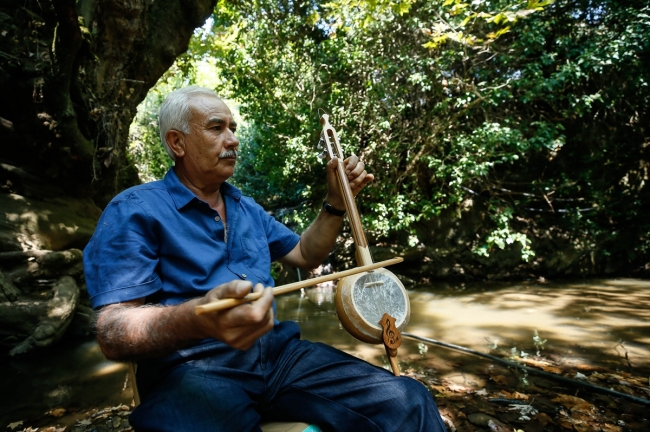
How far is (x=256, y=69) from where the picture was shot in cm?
743

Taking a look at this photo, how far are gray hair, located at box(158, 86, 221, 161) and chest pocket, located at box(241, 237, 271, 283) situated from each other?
1.59 feet

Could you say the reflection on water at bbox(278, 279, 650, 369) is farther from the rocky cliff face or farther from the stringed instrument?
the rocky cliff face

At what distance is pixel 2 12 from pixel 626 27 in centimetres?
780

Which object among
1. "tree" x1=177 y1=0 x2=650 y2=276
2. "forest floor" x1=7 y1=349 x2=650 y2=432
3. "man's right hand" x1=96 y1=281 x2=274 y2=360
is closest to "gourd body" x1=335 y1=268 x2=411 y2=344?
"man's right hand" x1=96 y1=281 x2=274 y2=360

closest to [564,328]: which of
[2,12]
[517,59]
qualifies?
[517,59]

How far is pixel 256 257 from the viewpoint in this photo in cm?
166

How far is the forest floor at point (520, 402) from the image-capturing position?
2.33 m

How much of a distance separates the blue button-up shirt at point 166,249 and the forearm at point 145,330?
8cm

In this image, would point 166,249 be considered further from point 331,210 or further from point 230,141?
point 331,210

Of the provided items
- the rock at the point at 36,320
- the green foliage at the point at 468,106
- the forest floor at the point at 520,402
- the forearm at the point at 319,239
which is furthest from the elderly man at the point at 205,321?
the green foliage at the point at 468,106

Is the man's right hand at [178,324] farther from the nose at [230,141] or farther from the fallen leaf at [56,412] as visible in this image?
the fallen leaf at [56,412]

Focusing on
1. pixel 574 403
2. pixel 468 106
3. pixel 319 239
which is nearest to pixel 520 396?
pixel 574 403

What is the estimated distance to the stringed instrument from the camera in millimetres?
1430

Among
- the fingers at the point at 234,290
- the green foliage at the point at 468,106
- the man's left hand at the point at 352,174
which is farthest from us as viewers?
the green foliage at the point at 468,106
